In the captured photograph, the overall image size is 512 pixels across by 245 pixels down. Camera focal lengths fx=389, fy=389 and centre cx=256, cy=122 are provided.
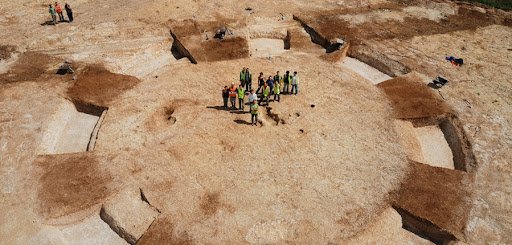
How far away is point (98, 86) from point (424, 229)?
64.0 feet

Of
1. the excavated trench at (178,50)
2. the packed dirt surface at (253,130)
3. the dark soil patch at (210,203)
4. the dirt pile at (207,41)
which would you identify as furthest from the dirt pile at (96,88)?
the dark soil patch at (210,203)

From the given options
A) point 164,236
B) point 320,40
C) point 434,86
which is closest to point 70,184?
point 164,236

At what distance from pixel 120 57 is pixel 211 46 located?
637 cm

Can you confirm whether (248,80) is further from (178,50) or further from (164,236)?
(164,236)

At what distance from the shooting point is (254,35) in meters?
30.6

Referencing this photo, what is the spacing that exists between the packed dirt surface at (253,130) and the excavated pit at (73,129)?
107 mm

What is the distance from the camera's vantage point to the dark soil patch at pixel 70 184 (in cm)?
1664

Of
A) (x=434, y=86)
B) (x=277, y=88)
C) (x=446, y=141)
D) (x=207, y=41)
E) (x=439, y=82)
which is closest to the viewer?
(x=446, y=141)

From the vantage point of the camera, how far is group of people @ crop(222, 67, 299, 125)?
20706 millimetres

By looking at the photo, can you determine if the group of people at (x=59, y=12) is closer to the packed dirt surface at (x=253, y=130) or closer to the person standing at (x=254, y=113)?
the packed dirt surface at (x=253, y=130)

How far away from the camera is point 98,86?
23.8m

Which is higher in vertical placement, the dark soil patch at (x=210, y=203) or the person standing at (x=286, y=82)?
the person standing at (x=286, y=82)

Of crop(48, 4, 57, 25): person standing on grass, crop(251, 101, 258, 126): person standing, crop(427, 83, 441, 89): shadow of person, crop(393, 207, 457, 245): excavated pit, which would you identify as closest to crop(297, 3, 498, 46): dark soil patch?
crop(427, 83, 441, 89): shadow of person

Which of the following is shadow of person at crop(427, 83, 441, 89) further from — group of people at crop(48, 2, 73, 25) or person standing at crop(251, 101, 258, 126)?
group of people at crop(48, 2, 73, 25)
